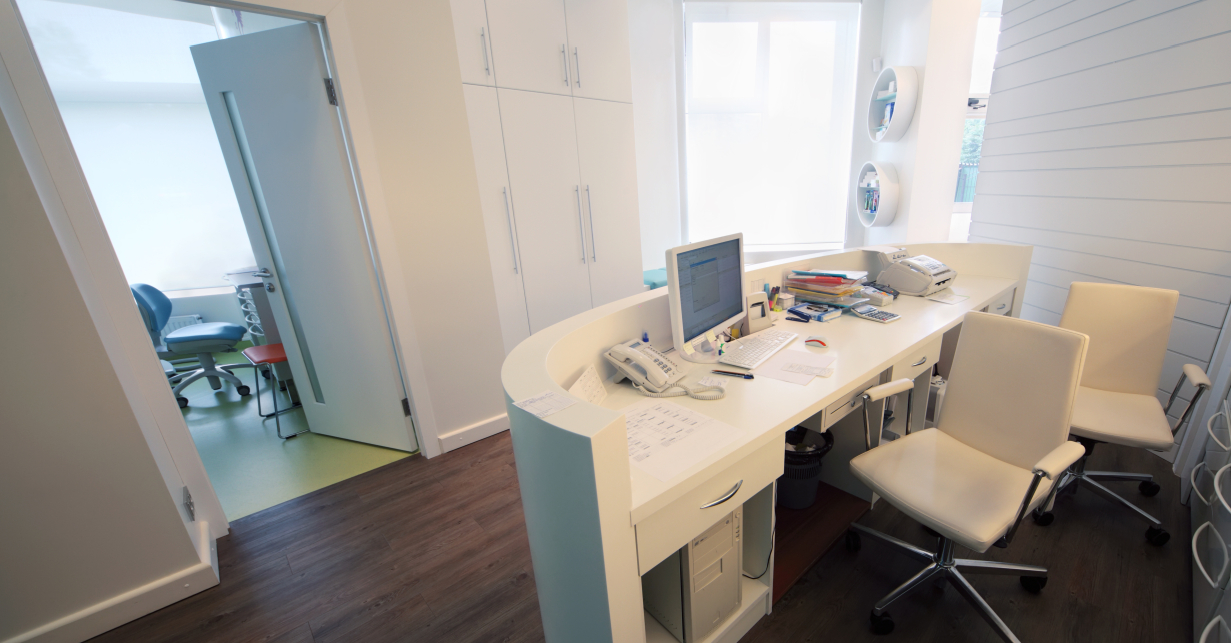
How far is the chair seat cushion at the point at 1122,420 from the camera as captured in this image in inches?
63.7

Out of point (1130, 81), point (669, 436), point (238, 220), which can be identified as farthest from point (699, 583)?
point (238, 220)

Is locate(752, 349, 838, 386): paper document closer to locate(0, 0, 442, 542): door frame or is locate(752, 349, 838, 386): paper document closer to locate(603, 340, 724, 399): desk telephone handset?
locate(603, 340, 724, 399): desk telephone handset

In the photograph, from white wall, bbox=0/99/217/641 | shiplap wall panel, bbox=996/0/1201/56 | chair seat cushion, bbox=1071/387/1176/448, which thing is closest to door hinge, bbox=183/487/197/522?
white wall, bbox=0/99/217/641

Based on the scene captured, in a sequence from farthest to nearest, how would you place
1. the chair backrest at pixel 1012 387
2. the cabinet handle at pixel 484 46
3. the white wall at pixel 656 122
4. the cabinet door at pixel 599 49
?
the white wall at pixel 656 122, the cabinet door at pixel 599 49, the cabinet handle at pixel 484 46, the chair backrest at pixel 1012 387

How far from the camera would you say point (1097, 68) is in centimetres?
233

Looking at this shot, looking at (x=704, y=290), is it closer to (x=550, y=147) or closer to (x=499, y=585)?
(x=499, y=585)

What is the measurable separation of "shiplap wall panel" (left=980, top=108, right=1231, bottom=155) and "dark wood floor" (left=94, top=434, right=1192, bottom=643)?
155cm

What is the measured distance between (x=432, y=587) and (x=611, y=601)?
3.73ft

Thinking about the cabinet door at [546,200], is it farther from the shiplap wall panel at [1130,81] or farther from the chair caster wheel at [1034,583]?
the shiplap wall panel at [1130,81]

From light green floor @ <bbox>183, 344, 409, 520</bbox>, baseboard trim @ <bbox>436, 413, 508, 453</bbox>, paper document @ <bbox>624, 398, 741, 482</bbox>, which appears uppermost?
paper document @ <bbox>624, 398, 741, 482</bbox>

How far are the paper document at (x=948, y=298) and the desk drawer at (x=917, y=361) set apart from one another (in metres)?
0.49

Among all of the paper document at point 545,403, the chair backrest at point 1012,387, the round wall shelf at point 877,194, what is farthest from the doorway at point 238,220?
the round wall shelf at point 877,194

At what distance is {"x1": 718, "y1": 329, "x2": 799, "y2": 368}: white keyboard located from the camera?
5.19 feet

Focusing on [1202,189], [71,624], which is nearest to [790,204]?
[1202,189]
